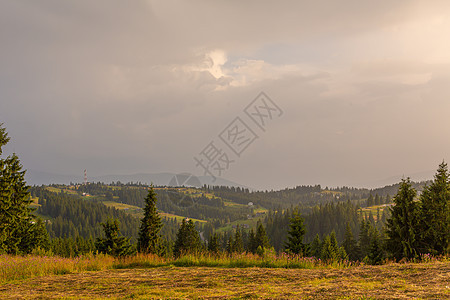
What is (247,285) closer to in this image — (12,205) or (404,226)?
(404,226)

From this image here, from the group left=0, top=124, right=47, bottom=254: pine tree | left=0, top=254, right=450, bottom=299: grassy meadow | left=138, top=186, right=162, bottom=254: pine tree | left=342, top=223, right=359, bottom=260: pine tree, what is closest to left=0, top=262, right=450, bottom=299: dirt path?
left=0, top=254, right=450, bottom=299: grassy meadow

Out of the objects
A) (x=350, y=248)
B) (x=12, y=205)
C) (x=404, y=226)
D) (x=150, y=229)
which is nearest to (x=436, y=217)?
(x=404, y=226)

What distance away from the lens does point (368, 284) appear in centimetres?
819

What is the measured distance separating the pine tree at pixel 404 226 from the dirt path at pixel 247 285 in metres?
25.1

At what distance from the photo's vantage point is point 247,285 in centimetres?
918

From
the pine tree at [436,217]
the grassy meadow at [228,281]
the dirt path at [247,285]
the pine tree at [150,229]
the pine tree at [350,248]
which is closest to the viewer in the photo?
the dirt path at [247,285]

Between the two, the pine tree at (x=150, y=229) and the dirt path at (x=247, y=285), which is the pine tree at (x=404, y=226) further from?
the pine tree at (x=150, y=229)

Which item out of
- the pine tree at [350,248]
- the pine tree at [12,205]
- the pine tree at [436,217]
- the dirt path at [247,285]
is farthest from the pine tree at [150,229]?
the pine tree at [350,248]

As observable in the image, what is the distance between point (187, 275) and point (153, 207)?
38.2 meters

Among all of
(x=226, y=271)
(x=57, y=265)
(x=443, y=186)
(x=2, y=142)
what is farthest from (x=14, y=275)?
(x=443, y=186)

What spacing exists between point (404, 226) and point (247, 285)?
30117mm

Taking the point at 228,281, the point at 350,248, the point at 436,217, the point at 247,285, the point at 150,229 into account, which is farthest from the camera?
the point at 350,248

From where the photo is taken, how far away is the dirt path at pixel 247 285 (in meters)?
7.40

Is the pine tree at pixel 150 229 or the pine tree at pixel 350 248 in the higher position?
the pine tree at pixel 150 229
